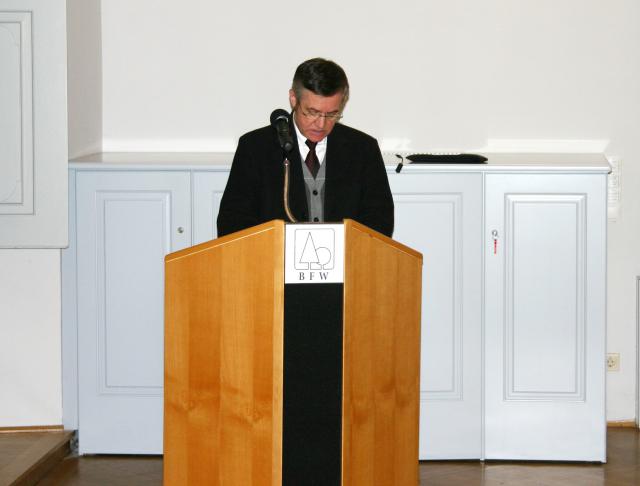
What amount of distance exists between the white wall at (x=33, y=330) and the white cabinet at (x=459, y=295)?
23 cm

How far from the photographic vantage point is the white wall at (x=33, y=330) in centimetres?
482

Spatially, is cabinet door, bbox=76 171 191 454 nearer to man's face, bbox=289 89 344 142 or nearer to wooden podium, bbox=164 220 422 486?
man's face, bbox=289 89 344 142

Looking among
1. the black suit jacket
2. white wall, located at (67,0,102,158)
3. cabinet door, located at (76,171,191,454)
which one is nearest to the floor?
cabinet door, located at (76,171,191,454)

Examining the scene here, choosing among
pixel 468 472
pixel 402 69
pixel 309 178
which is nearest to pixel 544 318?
pixel 468 472

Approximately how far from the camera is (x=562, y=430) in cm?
457

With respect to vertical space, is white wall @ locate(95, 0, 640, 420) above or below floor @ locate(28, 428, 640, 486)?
above

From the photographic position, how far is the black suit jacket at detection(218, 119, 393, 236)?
324cm

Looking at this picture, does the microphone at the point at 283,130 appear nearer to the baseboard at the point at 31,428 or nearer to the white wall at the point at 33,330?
the white wall at the point at 33,330

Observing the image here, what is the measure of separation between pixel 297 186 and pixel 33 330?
2.14 m

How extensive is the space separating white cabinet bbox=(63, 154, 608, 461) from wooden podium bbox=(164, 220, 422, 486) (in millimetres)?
1896

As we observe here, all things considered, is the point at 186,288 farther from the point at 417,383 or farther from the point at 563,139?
the point at 563,139

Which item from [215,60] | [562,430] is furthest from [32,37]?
[562,430]

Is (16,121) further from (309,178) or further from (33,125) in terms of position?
(309,178)

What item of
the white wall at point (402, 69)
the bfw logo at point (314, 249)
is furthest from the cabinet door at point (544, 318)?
the bfw logo at point (314, 249)
